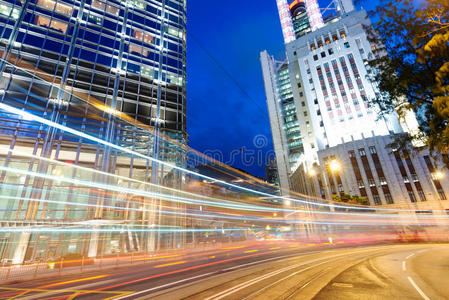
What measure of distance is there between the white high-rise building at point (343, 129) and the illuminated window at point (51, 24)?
49471 millimetres

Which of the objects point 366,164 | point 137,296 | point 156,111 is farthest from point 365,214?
point 137,296

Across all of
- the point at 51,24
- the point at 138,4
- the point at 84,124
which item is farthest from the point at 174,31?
the point at 84,124

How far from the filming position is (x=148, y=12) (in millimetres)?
37625

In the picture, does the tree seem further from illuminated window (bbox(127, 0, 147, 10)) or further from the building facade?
illuminated window (bbox(127, 0, 147, 10))

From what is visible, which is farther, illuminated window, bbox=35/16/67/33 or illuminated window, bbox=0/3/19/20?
illuminated window, bbox=35/16/67/33

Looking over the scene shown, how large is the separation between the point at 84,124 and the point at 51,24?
1647 centimetres

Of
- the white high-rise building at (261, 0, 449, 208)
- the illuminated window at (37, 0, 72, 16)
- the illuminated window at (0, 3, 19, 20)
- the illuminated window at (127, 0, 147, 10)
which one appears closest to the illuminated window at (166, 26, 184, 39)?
the illuminated window at (127, 0, 147, 10)

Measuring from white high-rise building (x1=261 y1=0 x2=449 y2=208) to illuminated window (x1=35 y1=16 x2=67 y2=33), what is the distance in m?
49.5

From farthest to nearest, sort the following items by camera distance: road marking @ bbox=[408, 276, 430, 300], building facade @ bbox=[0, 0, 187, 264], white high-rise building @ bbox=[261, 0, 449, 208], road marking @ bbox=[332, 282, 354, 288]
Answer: white high-rise building @ bbox=[261, 0, 449, 208] < building facade @ bbox=[0, 0, 187, 264] < road marking @ bbox=[332, 282, 354, 288] < road marking @ bbox=[408, 276, 430, 300]

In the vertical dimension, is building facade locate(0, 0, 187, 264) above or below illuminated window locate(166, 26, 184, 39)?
below

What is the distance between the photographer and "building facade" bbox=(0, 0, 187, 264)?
20344mm

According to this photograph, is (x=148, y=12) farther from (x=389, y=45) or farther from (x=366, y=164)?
(x=366, y=164)

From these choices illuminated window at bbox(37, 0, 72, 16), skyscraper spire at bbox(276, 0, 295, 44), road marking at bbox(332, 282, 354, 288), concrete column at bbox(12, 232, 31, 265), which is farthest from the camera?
skyscraper spire at bbox(276, 0, 295, 44)

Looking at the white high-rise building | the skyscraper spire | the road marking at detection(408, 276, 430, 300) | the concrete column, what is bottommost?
the road marking at detection(408, 276, 430, 300)
